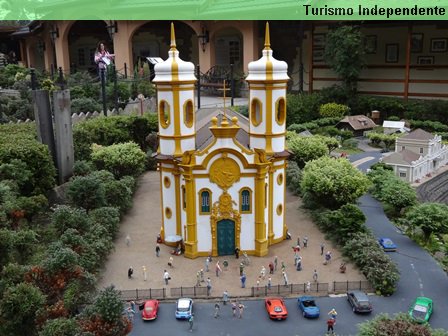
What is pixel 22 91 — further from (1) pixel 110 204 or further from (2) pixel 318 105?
(2) pixel 318 105

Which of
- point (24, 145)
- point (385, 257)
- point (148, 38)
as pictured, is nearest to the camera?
point (385, 257)

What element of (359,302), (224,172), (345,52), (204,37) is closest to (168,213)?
(224,172)

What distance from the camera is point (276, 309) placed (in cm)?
2538

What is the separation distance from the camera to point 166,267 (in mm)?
30781

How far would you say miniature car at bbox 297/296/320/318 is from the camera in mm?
25125

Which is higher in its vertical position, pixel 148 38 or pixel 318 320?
pixel 148 38

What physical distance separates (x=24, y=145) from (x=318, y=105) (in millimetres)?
39243

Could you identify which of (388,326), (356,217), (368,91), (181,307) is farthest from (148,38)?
(388,326)

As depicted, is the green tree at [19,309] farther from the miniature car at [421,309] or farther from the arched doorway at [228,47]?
the arched doorway at [228,47]

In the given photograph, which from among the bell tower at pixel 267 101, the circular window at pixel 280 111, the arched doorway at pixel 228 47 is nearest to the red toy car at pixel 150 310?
the bell tower at pixel 267 101

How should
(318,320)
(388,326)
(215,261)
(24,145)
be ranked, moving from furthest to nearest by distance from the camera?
(24,145) → (215,261) → (318,320) → (388,326)

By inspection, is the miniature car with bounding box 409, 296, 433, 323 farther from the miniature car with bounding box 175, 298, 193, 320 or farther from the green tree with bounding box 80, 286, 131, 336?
the green tree with bounding box 80, 286, 131, 336

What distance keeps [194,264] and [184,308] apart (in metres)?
5.67

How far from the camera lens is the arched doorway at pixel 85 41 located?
262 feet
